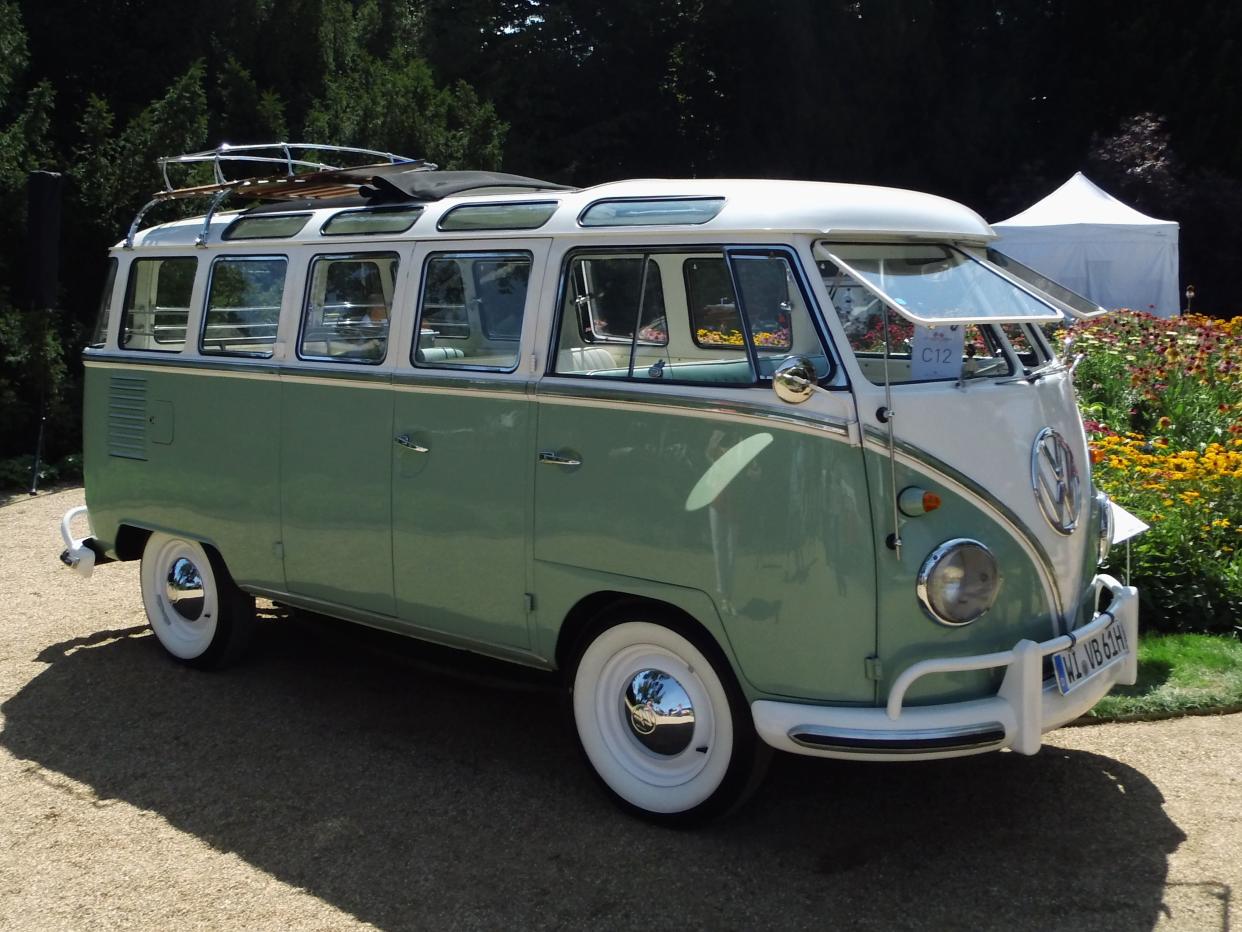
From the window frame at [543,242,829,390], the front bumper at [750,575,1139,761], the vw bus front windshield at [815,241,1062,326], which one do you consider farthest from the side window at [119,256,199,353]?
the front bumper at [750,575,1139,761]

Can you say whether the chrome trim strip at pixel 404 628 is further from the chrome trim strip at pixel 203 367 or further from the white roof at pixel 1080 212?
the white roof at pixel 1080 212

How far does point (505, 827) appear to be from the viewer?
4664mm

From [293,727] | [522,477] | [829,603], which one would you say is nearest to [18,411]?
[293,727]

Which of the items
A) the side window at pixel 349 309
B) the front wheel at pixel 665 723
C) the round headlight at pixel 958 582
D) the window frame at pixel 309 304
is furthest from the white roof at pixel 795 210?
the front wheel at pixel 665 723

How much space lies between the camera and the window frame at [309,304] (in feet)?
17.6

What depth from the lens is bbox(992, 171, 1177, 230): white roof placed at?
816 inches

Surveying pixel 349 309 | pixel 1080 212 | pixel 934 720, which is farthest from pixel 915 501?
pixel 1080 212

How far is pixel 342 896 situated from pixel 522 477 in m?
1.60

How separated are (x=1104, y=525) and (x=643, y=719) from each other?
1925mm

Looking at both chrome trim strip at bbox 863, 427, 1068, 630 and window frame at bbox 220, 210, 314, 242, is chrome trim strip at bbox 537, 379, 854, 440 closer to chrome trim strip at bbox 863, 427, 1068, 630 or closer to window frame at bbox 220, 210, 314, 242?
chrome trim strip at bbox 863, 427, 1068, 630

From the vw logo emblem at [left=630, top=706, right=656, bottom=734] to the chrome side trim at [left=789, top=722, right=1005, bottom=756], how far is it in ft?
2.33

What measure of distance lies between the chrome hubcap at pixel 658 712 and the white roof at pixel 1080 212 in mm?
17599

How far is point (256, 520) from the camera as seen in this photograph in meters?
5.95

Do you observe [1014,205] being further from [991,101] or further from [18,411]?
[18,411]
